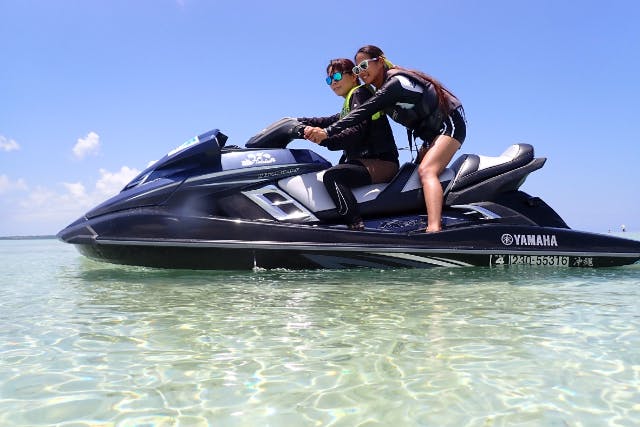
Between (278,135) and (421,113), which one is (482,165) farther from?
(278,135)

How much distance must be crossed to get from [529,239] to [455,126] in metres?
1.09

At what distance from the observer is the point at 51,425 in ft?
3.50

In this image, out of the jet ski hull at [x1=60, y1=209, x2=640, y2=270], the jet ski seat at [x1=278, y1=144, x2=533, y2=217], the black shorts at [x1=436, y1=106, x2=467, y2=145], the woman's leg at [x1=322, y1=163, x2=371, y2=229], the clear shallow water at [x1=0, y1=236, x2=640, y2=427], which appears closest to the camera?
the clear shallow water at [x1=0, y1=236, x2=640, y2=427]

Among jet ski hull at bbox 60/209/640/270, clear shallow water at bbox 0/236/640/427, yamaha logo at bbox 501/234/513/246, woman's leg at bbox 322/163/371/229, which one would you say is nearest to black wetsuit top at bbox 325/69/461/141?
woman's leg at bbox 322/163/371/229

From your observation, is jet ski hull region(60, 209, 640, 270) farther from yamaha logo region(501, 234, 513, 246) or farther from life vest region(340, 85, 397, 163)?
life vest region(340, 85, 397, 163)

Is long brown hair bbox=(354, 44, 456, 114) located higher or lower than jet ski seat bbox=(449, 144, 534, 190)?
higher

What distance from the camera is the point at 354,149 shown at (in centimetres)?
401

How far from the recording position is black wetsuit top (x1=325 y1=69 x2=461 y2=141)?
3715mm

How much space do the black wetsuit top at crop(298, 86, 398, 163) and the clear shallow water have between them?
1530 millimetres

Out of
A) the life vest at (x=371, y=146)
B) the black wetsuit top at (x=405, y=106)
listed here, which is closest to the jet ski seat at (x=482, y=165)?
the black wetsuit top at (x=405, y=106)

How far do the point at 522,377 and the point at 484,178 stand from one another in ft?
9.86

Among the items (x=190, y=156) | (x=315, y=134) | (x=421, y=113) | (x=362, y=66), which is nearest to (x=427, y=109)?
(x=421, y=113)

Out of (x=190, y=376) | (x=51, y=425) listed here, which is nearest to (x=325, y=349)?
(x=190, y=376)

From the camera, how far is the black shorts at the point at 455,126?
13.2ft
